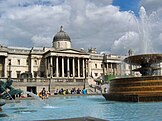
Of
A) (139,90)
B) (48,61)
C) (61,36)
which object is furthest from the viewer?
(61,36)

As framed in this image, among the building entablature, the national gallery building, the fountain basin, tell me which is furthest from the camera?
the building entablature

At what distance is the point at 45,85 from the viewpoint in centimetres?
5100

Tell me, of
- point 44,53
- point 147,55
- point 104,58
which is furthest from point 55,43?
point 147,55

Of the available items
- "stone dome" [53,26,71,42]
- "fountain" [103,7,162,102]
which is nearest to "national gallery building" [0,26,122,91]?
"stone dome" [53,26,71,42]

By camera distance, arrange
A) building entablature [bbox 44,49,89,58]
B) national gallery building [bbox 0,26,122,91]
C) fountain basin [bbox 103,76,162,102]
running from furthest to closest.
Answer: building entablature [bbox 44,49,89,58], national gallery building [bbox 0,26,122,91], fountain basin [bbox 103,76,162,102]

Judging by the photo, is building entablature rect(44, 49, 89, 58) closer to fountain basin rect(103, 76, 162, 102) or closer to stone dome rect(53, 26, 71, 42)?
stone dome rect(53, 26, 71, 42)

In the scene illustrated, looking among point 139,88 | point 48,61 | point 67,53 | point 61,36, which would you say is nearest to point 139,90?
point 139,88

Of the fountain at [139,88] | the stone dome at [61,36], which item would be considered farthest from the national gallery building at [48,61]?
the fountain at [139,88]

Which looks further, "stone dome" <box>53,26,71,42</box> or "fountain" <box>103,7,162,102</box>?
"stone dome" <box>53,26,71,42</box>

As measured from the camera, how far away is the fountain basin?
59.5 ft

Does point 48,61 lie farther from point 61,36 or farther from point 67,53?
point 61,36

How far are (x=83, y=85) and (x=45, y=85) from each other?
851 cm

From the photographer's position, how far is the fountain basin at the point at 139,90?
18.1 metres

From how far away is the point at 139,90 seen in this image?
19594 mm
